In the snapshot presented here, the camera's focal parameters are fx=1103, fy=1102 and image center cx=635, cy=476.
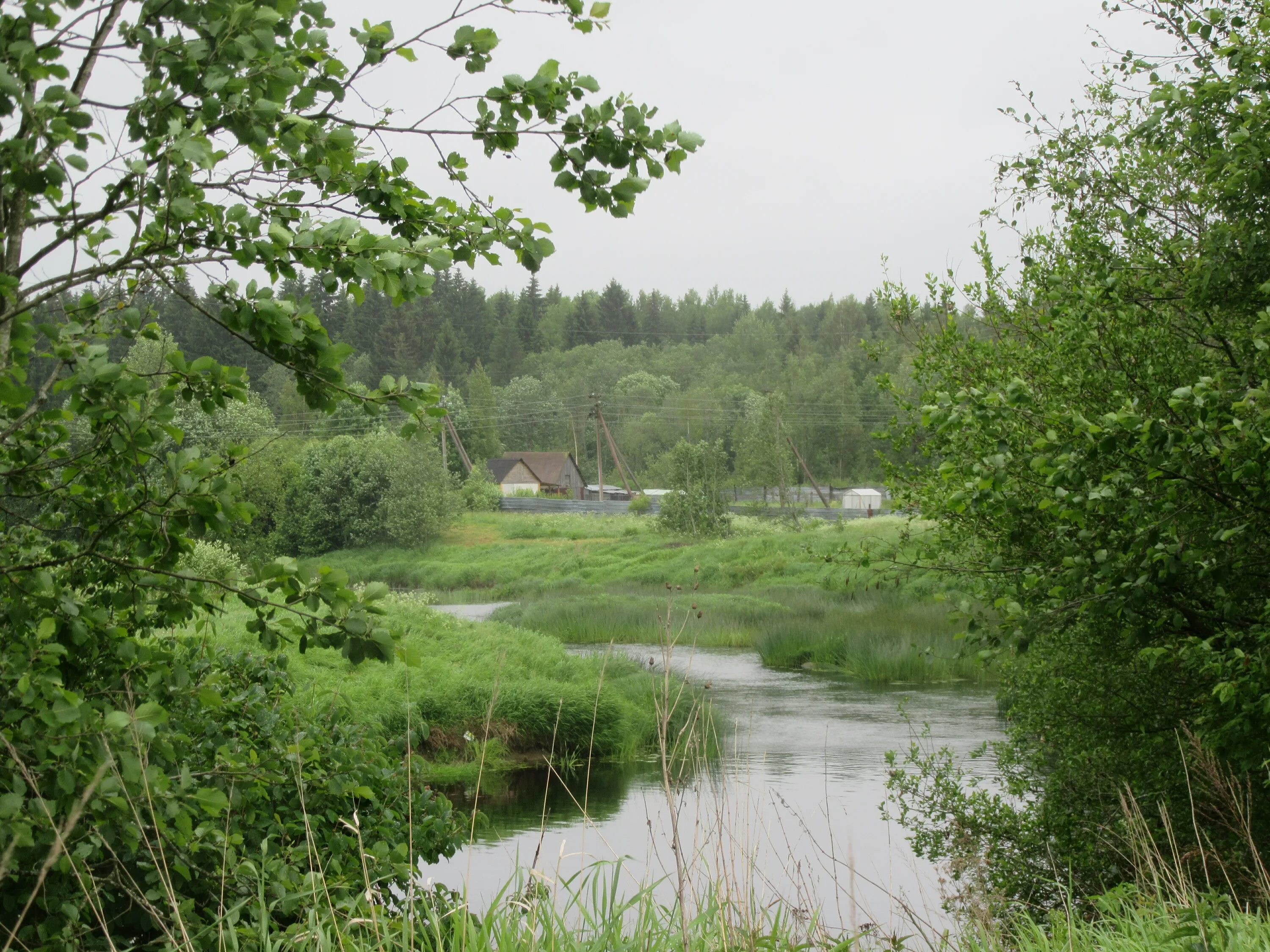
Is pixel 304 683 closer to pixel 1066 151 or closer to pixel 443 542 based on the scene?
pixel 1066 151

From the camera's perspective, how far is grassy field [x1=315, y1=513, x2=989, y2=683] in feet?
56.6

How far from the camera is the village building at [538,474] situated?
5859cm

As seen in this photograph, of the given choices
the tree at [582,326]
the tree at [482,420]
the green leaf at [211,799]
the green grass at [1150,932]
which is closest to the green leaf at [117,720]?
the green leaf at [211,799]

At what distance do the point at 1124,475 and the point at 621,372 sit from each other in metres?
76.8

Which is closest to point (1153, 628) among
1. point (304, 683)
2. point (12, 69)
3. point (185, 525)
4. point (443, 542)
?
point (185, 525)

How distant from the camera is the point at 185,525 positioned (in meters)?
2.53

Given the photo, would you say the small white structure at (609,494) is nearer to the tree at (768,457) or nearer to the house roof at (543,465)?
the house roof at (543,465)

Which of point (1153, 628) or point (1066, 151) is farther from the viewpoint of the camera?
point (1066, 151)

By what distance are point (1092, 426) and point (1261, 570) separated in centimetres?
149

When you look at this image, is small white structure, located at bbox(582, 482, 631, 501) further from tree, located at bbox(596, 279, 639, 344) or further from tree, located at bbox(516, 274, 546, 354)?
tree, located at bbox(596, 279, 639, 344)

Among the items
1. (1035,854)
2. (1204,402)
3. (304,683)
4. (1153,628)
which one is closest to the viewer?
(1204,402)

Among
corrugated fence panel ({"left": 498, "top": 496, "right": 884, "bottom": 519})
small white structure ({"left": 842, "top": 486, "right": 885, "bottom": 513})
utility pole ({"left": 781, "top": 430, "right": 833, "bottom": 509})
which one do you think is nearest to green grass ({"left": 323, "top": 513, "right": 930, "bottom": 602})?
corrugated fence panel ({"left": 498, "top": 496, "right": 884, "bottom": 519})

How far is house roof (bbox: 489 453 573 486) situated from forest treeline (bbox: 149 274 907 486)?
3.37 feet

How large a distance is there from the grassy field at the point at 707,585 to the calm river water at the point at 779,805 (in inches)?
44.7
